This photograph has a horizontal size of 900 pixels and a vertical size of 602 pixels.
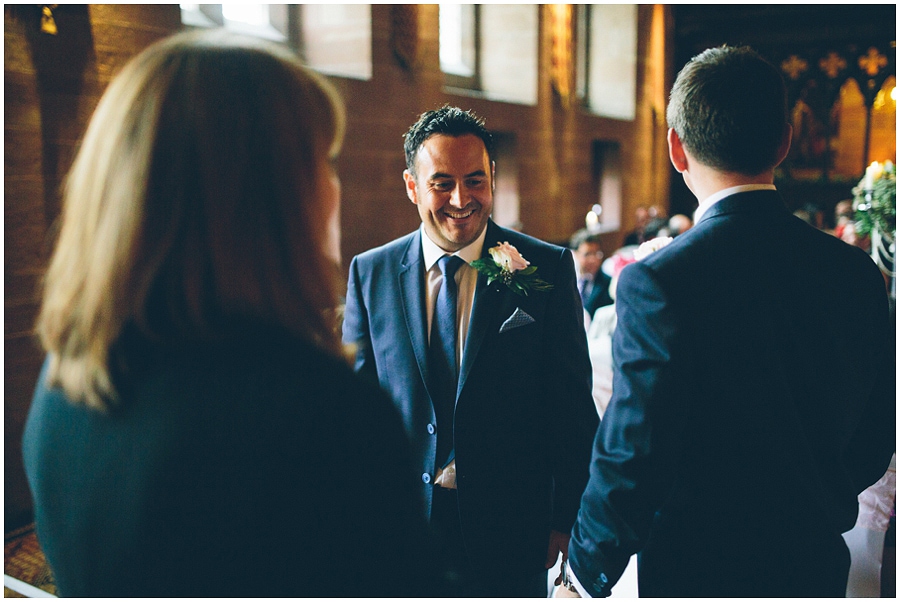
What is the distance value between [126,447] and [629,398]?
0.79m

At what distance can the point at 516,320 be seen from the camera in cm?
159

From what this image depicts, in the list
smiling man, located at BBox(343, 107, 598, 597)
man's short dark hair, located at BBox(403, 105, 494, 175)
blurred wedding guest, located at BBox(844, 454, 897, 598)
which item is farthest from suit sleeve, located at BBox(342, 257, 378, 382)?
blurred wedding guest, located at BBox(844, 454, 897, 598)

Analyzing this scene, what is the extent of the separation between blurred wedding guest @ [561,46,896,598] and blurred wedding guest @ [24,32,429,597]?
0.56 m

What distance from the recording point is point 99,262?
70 cm

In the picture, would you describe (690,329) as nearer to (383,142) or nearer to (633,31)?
(383,142)

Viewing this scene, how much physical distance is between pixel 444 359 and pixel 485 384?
122 mm

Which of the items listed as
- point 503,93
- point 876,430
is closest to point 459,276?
point 876,430

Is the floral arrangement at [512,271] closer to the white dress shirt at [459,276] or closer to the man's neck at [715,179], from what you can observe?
the white dress shirt at [459,276]

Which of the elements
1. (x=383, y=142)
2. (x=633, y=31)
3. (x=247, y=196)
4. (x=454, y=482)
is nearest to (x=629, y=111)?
(x=633, y=31)

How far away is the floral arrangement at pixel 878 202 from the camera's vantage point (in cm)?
332

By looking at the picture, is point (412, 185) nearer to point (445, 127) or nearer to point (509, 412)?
point (445, 127)

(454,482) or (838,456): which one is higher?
(838,456)

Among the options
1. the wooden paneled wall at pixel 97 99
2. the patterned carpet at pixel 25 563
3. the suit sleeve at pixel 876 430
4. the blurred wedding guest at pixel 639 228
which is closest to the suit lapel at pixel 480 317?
the suit sleeve at pixel 876 430

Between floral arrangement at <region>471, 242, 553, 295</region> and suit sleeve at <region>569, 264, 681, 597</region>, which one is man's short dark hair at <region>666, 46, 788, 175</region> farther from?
floral arrangement at <region>471, 242, 553, 295</region>
